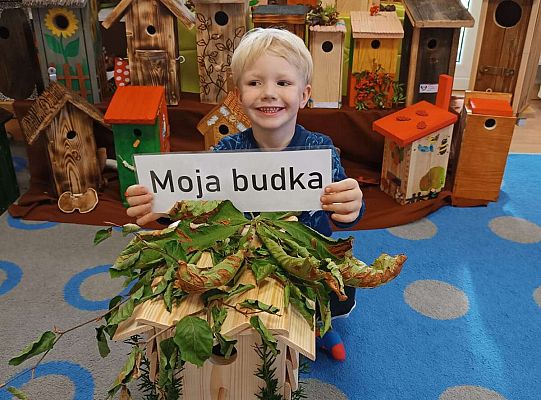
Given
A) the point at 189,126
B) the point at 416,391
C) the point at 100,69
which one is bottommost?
the point at 416,391

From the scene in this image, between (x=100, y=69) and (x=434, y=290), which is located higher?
(x=100, y=69)

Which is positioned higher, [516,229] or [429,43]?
[429,43]

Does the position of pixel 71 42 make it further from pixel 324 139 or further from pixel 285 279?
pixel 285 279

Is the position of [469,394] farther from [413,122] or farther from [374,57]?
[374,57]

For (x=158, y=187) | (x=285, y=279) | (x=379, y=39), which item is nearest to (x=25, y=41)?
(x=379, y=39)

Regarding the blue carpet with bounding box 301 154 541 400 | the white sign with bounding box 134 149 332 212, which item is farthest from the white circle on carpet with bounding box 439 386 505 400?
Result: the white sign with bounding box 134 149 332 212

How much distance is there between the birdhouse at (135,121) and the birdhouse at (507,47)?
3.84 feet

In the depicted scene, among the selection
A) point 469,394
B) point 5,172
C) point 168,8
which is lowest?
point 469,394

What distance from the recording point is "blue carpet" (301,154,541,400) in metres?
1.28

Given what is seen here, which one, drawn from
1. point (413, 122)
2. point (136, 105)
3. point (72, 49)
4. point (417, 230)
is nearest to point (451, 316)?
point (417, 230)

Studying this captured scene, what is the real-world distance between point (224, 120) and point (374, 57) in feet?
1.90

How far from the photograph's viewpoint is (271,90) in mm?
984

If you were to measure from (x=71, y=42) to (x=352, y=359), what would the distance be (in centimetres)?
140

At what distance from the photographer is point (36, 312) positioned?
149cm
